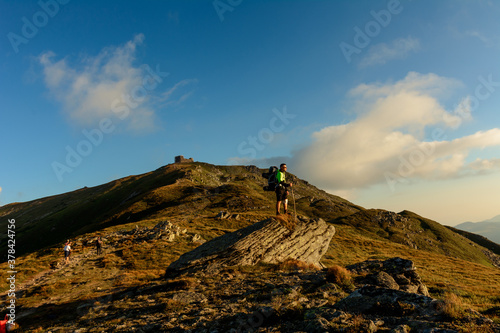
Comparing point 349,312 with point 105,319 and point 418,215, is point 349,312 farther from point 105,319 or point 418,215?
point 418,215

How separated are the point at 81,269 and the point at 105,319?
2561 cm

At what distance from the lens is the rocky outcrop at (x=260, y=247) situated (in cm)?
1948

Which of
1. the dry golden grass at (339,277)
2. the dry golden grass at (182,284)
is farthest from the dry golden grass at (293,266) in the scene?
A: the dry golden grass at (182,284)

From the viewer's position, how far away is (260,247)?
21.2 meters

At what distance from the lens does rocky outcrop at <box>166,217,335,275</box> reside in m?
19.5

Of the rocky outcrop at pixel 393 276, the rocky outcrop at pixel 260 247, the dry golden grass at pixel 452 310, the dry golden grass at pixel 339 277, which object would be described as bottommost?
the rocky outcrop at pixel 393 276

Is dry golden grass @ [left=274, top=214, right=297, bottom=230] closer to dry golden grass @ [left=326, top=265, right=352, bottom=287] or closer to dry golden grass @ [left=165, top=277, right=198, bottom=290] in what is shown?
dry golden grass @ [left=326, top=265, right=352, bottom=287]

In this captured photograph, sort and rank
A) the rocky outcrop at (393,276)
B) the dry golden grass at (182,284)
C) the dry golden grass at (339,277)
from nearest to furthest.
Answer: the dry golden grass at (339,277)
the rocky outcrop at (393,276)
the dry golden grass at (182,284)

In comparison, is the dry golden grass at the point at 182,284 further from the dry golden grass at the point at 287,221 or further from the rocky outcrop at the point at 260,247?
the dry golden grass at the point at 287,221

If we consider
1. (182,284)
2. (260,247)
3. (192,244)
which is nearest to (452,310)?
(182,284)

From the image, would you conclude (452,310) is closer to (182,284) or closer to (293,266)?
(182,284)

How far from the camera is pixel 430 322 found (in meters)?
7.16

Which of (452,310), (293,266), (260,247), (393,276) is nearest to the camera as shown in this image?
(452,310)

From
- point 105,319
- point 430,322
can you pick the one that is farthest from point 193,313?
point 430,322
